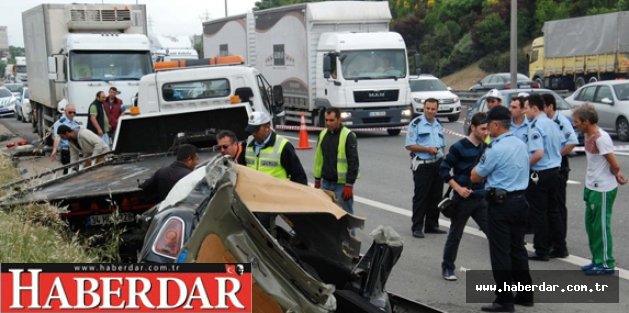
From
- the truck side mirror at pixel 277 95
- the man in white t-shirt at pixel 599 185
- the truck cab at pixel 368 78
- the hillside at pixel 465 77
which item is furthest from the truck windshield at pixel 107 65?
the hillside at pixel 465 77

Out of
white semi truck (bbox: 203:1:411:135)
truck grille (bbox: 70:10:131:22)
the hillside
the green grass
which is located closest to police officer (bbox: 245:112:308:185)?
the green grass

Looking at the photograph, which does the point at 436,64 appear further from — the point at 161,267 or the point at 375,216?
the point at 161,267

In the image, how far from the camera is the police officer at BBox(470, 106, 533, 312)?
25.2 feet

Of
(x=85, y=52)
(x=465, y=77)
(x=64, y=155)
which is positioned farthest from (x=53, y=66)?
(x=465, y=77)

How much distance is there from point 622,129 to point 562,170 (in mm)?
12607

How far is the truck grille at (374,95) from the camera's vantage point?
81.1 feet

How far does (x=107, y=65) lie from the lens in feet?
74.8

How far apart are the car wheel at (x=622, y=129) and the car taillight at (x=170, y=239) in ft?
57.7

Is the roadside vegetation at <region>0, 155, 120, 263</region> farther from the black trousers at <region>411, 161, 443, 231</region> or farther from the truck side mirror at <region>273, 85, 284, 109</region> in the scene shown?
the truck side mirror at <region>273, 85, 284, 109</region>

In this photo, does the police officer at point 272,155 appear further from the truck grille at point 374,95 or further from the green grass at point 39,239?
the truck grille at point 374,95

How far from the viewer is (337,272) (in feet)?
21.1

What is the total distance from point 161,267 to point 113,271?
0.24m

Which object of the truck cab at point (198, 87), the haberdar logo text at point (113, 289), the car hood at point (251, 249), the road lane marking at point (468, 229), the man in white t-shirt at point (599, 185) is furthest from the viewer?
the truck cab at point (198, 87)

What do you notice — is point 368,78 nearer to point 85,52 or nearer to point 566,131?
point 85,52
